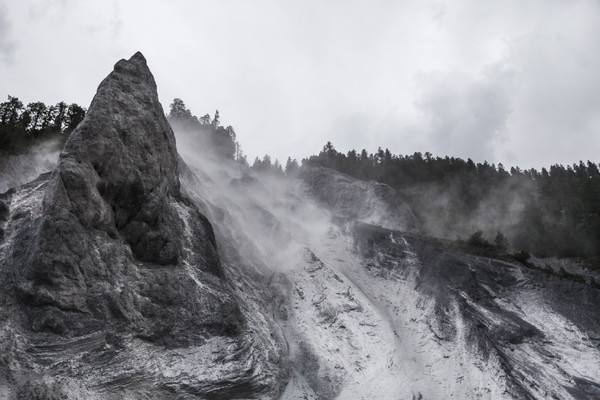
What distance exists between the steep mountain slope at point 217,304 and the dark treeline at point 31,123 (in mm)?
15368

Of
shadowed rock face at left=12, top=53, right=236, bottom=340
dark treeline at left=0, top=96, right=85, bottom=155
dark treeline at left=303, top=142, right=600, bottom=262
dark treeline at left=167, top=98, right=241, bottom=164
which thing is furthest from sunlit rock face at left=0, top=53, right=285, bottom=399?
dark treeline at left=167, top=98, right=241, bottom=164

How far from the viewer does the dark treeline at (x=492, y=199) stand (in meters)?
51.2

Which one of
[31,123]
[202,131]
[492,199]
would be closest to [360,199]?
[492,199]

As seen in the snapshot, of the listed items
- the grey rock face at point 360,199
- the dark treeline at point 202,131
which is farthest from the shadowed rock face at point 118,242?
the dark treeline at point 202,131

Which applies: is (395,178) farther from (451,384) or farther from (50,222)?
(50,222)

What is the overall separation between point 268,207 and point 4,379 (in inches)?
1600

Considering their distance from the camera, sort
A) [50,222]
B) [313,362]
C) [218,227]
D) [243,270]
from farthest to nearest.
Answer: [218,227]
[243,270]
[313,362]
[50,222]

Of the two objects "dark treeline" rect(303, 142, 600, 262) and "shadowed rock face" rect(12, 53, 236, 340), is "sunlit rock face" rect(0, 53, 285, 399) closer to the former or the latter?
"shadowed rock face" rect(12, 53, 236, 340)

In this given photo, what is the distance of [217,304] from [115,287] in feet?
19.5

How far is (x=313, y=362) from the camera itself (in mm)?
29531

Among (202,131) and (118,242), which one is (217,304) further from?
(202,131)

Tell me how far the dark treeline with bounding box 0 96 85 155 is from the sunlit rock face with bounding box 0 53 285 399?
54.8 feet

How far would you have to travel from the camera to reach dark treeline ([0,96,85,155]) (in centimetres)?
4341

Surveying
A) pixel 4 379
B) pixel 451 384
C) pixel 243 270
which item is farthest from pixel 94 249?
pixel 451 384
